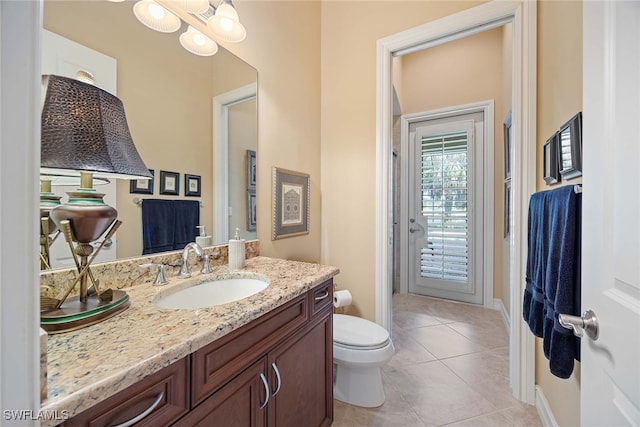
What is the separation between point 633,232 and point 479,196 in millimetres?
2775

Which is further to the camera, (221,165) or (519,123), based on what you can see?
(519,123)

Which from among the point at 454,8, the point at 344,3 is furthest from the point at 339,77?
the point at 454,8

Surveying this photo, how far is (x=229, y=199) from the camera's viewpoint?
1418 millimetres

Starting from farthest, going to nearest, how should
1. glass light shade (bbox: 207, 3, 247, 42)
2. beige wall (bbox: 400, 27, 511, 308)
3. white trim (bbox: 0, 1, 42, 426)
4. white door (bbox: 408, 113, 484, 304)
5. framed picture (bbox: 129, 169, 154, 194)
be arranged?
white door (bbox: 408, 113, 484, 304), beige wall (bbox: 400, 27, 511, 308), glass light shade (bbox: 207, 3, 247, 42), framed picture (bbox: 129, 169, 154, 194), white trim (bbox: 0, 1, 42, 426)

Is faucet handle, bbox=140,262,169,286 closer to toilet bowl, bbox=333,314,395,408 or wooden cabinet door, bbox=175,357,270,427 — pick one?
wooden cabinet door, bbox=175,357,270,427

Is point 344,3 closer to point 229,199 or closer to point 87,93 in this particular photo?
point 229,199

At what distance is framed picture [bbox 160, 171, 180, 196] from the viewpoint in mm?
1125

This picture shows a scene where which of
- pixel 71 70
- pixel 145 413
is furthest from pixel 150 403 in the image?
pixel 71 70

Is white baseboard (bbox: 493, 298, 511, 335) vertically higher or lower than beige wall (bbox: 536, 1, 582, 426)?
lower

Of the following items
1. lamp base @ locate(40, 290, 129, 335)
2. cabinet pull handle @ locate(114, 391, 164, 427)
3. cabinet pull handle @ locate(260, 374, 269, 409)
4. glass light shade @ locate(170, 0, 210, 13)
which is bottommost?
→ cabinet pull handle @ locate(260, 374, 269, 409)

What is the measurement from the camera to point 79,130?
2.30 feet

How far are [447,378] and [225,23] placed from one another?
8.10ft

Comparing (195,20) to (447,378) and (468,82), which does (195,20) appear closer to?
(447,378)

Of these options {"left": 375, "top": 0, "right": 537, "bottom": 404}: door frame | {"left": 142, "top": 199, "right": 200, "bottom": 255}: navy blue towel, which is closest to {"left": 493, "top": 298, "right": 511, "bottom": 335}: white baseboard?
{"left": 375, "top": 0, "right": 537, "bottom": 404}: door frame
